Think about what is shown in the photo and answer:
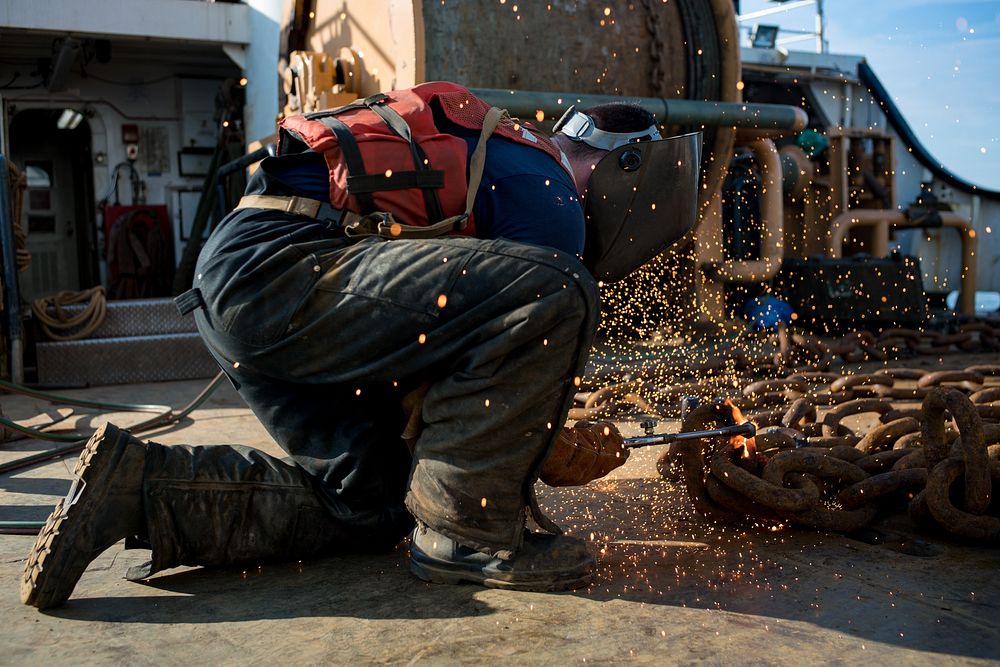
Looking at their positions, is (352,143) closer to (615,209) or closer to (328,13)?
(615,209)

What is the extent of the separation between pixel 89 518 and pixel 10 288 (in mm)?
4557

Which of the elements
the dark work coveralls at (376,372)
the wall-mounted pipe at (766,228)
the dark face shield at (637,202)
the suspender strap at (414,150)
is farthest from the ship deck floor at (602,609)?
the wall-mounted pipe at (766,228)

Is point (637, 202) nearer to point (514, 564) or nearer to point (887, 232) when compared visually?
point (514, 564)

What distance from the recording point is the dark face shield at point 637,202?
2607mm

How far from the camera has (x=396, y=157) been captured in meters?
2.25

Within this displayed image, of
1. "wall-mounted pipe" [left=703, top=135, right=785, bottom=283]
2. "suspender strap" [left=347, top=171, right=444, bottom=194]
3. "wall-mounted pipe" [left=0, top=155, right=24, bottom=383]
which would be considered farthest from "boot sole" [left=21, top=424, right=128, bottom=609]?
"wall-mounted pipe" [left=703, top=135, right=785, bottom=283]

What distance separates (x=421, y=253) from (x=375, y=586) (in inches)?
29.8

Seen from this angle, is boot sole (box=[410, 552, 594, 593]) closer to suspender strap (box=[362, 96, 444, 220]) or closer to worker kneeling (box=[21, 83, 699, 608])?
A: worker kneeling (box=[21, 83, 699, 608])

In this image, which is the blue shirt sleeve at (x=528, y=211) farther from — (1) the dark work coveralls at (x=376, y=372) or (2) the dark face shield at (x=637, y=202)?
(2) the dark face shield at (x=637, y=202)

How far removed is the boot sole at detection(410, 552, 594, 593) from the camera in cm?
209

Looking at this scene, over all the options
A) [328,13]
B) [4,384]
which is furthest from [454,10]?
[4,384]

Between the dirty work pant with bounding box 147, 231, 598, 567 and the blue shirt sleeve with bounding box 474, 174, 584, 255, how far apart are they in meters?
0.16

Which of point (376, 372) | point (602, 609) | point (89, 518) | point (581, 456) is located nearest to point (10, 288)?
point (89, 518)

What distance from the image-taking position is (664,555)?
233 cm
